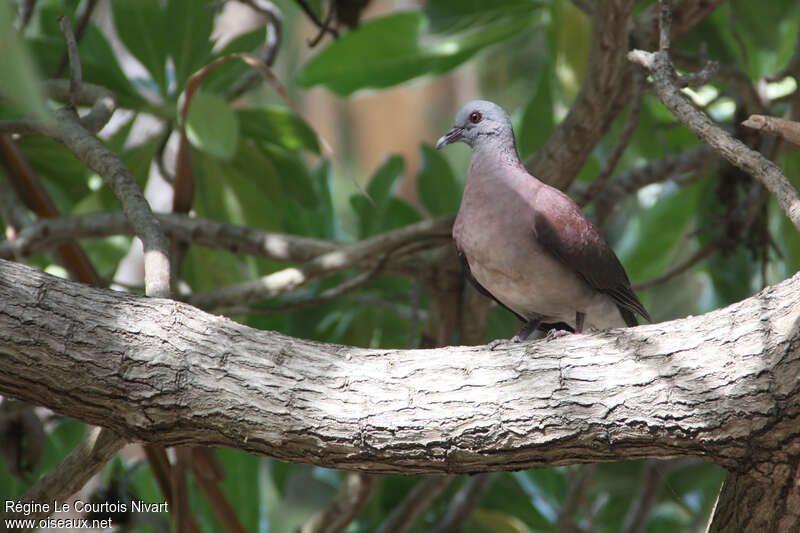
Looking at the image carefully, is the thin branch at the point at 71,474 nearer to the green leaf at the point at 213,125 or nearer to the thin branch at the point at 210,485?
the thin branch at the point at 210,485

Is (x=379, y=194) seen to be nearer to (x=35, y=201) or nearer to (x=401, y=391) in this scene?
(x=35, y=201)

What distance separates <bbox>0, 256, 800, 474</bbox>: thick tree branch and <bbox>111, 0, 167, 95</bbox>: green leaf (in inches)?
58.0

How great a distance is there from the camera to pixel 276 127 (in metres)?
3.36

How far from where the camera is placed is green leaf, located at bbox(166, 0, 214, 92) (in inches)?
118

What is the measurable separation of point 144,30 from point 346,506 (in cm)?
199

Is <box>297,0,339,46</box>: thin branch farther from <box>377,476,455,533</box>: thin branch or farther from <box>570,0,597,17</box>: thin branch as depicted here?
<box>377,476,455,533</box>: thin branch

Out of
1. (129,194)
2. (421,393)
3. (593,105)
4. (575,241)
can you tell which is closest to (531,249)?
(575,241)

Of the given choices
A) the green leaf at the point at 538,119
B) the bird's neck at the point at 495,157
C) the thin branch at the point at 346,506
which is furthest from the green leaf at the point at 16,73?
the green leaf at the point at 538,119

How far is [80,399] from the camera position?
5.56ft

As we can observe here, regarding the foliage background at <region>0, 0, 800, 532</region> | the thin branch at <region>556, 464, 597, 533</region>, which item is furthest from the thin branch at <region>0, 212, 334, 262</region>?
the thin branch at <region>556, 464, 597, 533</region>

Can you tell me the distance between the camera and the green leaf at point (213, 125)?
2525 mm

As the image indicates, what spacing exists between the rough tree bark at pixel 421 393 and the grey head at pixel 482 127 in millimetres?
1163

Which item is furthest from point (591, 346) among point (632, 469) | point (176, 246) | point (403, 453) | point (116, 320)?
point (632, 469)

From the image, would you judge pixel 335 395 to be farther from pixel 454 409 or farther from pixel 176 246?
pixel 176 246
